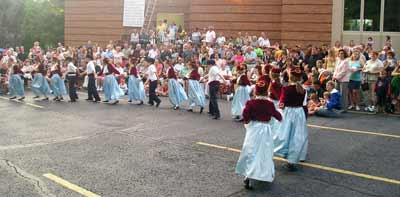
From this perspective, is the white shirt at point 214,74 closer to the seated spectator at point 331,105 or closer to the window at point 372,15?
the seated spectator at point 331,105

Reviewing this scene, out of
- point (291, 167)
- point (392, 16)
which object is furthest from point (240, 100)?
point (392, 16)

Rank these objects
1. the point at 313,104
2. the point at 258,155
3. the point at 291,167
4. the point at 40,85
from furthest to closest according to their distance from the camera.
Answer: the point at 40,85
the point at 313,104
the point at 291,167
the point at 258,155

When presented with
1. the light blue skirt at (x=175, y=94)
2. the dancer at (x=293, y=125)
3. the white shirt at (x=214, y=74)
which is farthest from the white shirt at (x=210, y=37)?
the dancer at (x=293, y=125)

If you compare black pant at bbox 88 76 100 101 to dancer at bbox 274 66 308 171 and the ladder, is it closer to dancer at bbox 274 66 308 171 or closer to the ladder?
dancer at bbox 274 66 308 171

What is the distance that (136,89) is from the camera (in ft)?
57.9

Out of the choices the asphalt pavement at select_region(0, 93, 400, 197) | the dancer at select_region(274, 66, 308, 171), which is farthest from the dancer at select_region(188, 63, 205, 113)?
the dancer at select_region(274, 66, 308, 171)

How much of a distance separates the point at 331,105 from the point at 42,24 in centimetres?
4135

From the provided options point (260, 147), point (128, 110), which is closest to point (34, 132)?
point (128, 110)

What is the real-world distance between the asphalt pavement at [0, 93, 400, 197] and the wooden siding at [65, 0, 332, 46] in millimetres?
10988

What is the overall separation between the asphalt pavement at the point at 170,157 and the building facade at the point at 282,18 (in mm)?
10555

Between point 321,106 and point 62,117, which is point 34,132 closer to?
point 62,117

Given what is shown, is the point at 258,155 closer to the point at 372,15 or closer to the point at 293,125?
the point at 293,125

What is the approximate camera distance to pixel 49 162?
29.4 ft

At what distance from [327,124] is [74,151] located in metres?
6.92
